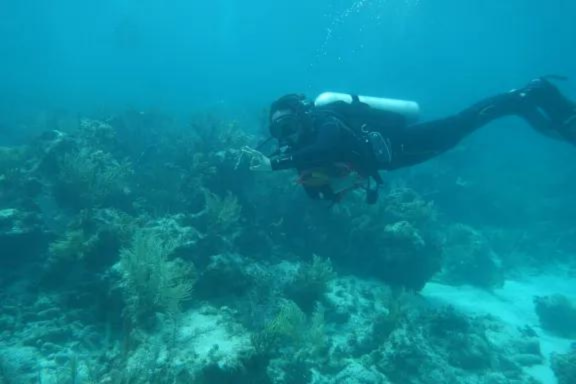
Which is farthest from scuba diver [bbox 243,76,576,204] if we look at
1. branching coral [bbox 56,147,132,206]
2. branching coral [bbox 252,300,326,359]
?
branching coral [bbox 56,147,132,206]

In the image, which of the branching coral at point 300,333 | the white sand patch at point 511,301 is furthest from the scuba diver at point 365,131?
the white sand patch at point 511,301

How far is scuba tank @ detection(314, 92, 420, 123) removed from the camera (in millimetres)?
6895

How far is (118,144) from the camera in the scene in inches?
623

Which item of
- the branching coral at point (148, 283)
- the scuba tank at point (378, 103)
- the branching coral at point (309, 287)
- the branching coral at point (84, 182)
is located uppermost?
the scuba tank at point (378, 103)

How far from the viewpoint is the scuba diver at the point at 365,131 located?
580 centimetres

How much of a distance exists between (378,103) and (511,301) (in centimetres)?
1011

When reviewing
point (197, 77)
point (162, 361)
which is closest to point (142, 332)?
point (162, 361)

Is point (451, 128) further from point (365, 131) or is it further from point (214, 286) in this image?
point (214, 286)

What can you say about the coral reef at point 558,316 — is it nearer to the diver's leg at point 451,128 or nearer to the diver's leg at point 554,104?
the diver's leg at point 554,104

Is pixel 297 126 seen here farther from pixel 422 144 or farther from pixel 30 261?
pixel 30 261

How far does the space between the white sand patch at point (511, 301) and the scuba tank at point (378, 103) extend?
6.59 m

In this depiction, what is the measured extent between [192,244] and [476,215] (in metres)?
16.1

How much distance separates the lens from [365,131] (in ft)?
21.7

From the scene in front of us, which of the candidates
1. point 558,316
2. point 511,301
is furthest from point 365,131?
point 511,301
